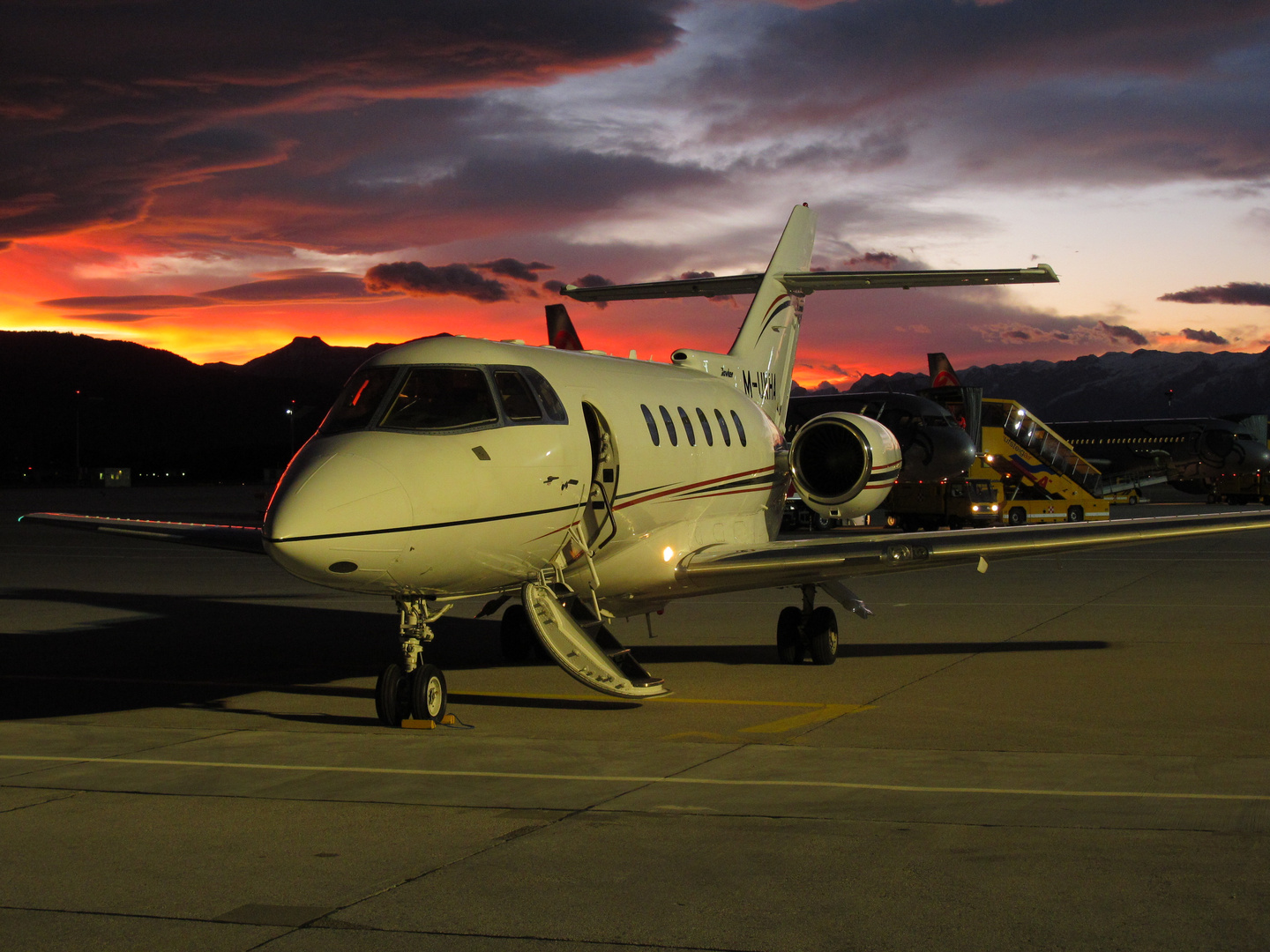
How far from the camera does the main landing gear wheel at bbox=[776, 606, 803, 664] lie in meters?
13.3

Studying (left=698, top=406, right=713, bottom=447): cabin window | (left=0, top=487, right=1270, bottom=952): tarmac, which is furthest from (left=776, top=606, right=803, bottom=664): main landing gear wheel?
(left=698, top=406, right=713, bottom=447): cabin window

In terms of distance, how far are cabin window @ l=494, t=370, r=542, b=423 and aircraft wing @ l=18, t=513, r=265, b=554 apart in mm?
4045

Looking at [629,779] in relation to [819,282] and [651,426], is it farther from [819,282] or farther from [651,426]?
[819,282]

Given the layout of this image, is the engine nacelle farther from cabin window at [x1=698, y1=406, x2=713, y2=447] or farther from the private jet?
cabin window at [x1=698, y1=406, x2=713, y2=447]

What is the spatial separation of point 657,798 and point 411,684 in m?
3.06

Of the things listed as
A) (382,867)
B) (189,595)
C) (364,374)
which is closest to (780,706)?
(364,374)

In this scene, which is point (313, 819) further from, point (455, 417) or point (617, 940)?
point (455, 417)

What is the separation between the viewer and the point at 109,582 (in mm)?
22969

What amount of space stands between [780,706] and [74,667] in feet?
24.2

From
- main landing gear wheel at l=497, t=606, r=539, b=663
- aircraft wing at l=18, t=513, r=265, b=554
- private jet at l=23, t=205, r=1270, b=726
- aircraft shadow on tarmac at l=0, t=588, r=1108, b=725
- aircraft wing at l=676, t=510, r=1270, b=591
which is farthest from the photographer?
main landing gear wheel at l=497, t=606, r=539, b=663

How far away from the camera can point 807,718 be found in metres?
10.1

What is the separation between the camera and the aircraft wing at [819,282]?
15.9m

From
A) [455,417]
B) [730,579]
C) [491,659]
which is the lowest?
[491,659]

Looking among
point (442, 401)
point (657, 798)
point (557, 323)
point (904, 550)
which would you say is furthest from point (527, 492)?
point (557, 323)
